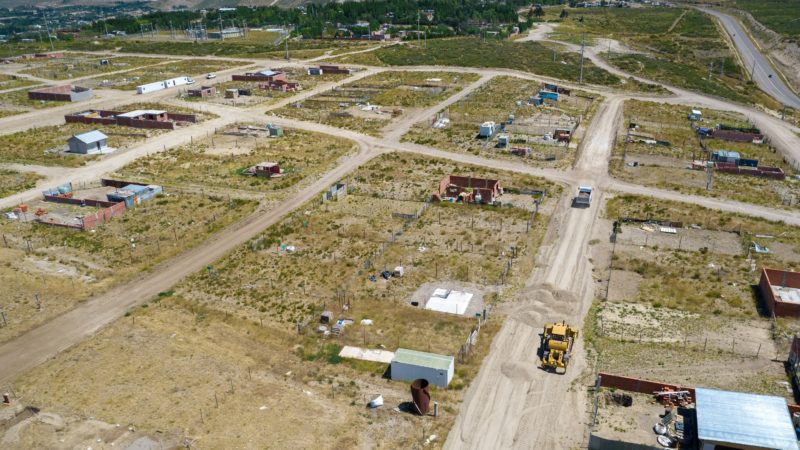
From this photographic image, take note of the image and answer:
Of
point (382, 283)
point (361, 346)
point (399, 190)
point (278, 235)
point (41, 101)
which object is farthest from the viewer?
point (41, 101)

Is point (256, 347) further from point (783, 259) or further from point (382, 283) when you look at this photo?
point (783, 259)

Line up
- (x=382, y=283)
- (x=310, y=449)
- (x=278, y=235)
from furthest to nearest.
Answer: (x=278, y=235) → (x=382, y=283) → (x=310, y=449)

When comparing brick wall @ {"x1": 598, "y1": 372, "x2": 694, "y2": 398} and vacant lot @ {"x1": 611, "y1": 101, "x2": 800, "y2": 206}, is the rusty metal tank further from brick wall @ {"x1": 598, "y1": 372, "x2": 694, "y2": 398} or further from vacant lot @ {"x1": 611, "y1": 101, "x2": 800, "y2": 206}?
vacant lot @ {"x1": 611, "y1": 101, "x2": 800, "y2": 206}

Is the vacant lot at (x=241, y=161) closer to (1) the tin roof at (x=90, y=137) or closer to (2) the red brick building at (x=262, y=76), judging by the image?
(1) the tin roof at (x=90, y=137)

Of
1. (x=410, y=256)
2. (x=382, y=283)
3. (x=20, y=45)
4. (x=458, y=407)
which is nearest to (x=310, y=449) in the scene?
(x=458, y=407)

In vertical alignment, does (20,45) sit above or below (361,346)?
above

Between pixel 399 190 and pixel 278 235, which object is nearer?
pixel 278 235

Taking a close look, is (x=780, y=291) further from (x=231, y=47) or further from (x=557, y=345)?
(x=231, y=47)
